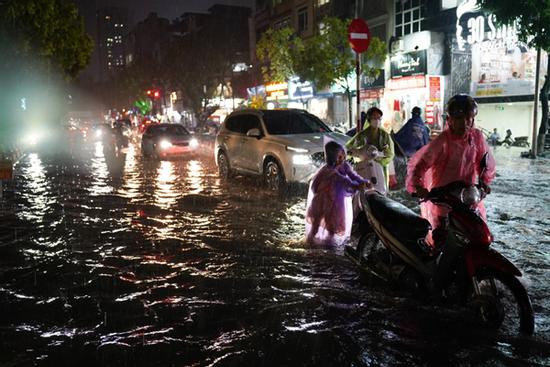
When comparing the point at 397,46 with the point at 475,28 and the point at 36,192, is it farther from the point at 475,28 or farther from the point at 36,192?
the point at 36,192

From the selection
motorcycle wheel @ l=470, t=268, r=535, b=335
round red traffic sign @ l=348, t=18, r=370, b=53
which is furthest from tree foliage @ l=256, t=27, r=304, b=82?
motorcycle wheel @ l=470, t=268, r=535, b=335

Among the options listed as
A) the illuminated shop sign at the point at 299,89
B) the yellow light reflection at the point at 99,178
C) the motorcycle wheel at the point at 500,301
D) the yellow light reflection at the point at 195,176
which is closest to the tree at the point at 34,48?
the yellow light reflection at the point at 99,178

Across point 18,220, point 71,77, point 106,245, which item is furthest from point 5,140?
point 106,245

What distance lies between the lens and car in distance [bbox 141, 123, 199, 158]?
21.5 m

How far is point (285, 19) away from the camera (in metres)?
43.0

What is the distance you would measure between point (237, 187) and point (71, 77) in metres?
30.0

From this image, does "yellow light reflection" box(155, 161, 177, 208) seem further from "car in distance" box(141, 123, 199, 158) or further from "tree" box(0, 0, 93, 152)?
"tree" box(0, 0, 93, 152)

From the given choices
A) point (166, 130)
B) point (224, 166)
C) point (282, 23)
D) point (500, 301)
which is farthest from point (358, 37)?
point (282, 23)

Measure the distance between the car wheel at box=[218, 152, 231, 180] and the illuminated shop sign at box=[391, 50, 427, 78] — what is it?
49.8 feet

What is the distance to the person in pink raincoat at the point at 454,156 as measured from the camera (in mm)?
4691

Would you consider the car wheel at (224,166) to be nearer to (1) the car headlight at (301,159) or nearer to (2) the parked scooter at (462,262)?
(1) the car headlight at (301,159)

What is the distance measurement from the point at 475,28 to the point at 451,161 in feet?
66.9

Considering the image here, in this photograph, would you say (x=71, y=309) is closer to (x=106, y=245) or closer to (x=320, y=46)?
(x=106, y=245)

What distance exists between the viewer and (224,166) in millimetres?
14867
